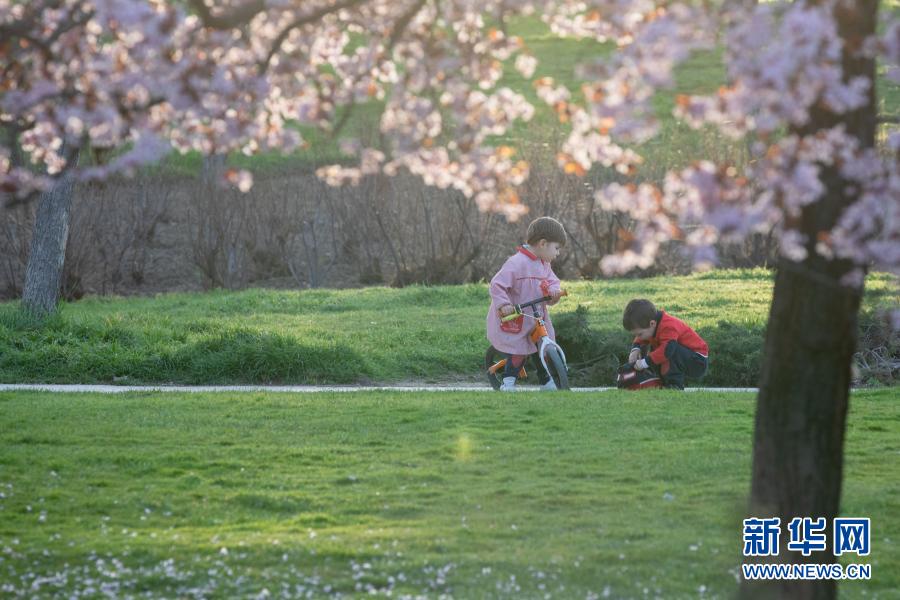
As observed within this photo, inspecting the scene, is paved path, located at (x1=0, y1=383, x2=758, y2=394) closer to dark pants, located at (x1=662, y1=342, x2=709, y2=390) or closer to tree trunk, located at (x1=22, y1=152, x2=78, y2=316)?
dark pants, located at (x1=662, y1=342, x2=709, y2=390)

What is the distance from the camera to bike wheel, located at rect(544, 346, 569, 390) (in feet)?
36.2

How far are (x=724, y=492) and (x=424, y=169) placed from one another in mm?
2889

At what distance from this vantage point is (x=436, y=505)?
22.1 feet

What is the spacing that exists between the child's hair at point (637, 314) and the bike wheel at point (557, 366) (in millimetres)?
758

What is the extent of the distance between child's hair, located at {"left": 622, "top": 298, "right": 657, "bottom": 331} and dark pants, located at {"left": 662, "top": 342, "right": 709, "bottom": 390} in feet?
→ 1.06

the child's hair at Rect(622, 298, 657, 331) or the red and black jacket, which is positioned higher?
the child's hair at Rect(622, 298, 657, 331)

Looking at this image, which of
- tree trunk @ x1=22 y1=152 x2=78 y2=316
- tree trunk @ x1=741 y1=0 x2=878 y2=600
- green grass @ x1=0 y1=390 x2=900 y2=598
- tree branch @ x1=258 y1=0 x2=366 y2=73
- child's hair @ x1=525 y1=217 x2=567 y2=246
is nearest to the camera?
tree trunk @ x1=741 y1=0 x2=878 y2=600

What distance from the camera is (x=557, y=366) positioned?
11.1 meters

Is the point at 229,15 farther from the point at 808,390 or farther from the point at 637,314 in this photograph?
the point at 637,314

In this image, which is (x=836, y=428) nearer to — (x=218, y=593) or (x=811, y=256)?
(x=811, y=256)

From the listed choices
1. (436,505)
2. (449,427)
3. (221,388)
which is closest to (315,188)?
(221,388)

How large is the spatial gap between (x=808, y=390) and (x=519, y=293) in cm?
666

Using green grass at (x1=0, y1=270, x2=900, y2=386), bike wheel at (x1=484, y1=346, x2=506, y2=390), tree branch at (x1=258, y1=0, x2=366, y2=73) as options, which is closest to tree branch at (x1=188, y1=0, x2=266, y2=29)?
tree branch at (x1=258, y1=0, x2=366, y2=73)

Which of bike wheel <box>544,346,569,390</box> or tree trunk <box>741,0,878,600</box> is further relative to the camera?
bike wheel <box>544,346,569,390</box>
